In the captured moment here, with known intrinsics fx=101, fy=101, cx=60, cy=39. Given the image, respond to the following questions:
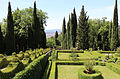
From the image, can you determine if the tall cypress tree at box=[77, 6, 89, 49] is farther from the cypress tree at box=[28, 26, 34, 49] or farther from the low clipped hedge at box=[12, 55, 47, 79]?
the low clipped hedge at box=[12, 55, 47, 79]

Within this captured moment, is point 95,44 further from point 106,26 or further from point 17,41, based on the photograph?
point 17,41

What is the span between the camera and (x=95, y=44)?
38406mm

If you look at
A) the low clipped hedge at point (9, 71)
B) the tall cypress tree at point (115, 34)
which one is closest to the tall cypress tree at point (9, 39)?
the low clipped hedge at point (9, 71)

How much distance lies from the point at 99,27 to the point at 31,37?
25.1m

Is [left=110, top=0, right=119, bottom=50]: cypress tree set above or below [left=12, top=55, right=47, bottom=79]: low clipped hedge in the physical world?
above

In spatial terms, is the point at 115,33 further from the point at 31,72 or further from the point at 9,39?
the point at 31,72

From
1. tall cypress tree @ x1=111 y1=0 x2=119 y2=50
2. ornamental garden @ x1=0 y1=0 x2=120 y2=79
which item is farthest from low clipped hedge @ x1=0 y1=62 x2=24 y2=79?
tall cypress tree @ x1=111 y1=0 x2=119 y2=50

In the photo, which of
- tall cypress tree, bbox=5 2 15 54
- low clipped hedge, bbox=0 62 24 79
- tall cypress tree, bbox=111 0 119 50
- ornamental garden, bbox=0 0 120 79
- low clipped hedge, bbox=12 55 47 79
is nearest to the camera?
low clipped hedge, bbox=12 55 47 79

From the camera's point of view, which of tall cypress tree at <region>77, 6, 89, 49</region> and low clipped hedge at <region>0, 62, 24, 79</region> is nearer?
low clipped hedge at <region>0, 62, 24, 79</region>

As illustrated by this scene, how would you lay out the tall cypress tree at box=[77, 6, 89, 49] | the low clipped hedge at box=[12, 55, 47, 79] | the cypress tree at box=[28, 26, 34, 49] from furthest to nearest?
the tall cypress tree at box=[77, 6, 89, 49] → the cypress tree at box=[28, 26, 34, 49] → the low clipped hedge at box=[12, 55, 47, 79]

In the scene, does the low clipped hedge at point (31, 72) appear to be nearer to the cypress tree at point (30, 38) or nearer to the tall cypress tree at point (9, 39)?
the tall cypress tree at point (9, 39)

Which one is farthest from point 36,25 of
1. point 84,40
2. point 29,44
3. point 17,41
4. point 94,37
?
point 94,37

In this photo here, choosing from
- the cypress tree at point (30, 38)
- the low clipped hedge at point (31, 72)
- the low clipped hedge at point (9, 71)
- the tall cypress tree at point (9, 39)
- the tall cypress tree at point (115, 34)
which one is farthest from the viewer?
the tall cypress tree at point (115, 34)

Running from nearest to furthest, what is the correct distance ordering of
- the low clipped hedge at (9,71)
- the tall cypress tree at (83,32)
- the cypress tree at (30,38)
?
the low clipped hedge at (9,71)
the cypress tree at (30,38)
the tall cypress tree at (83,32)
